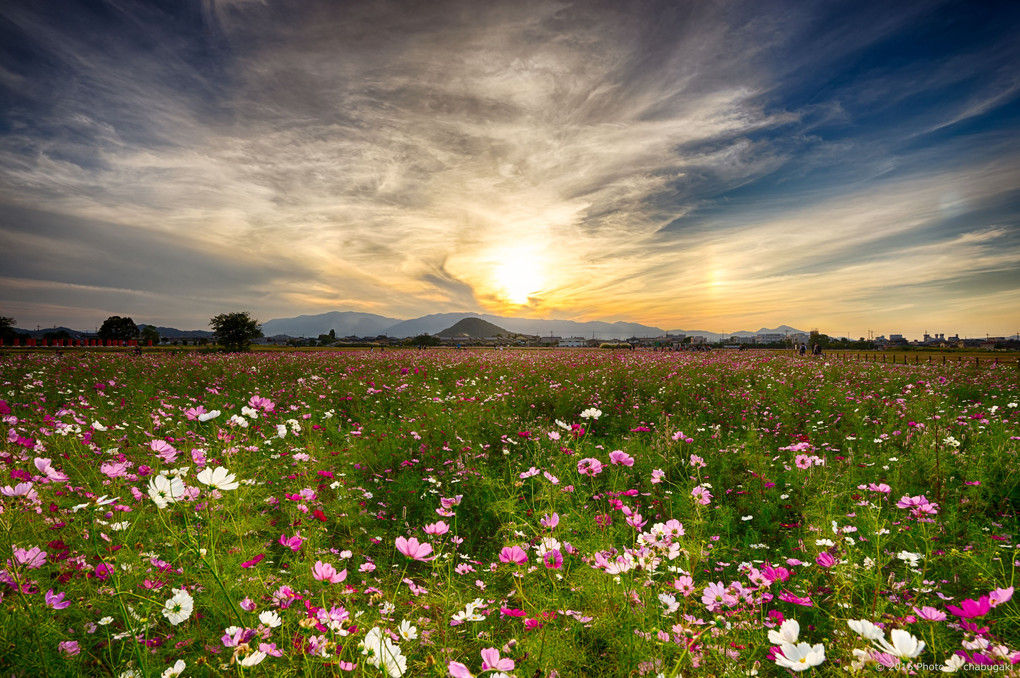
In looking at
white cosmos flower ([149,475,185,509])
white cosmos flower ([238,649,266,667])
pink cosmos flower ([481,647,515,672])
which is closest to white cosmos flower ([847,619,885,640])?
pink cosmos flower ([481,647,515,672])

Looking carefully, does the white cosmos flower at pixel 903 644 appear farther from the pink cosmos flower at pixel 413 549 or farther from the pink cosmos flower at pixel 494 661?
the pink cosmos flower at pixel 413 549

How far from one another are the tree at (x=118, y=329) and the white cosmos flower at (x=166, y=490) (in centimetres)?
9907

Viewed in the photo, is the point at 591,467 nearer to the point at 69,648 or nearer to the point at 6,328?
the point at 69,648

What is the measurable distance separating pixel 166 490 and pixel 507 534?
6.37 feet

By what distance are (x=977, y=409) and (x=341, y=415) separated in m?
10.7

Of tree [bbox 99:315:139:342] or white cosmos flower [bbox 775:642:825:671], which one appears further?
tree [bbox 99:315:139:342]

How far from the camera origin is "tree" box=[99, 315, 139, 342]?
2971 inches

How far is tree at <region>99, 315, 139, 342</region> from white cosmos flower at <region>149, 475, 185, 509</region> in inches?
3900

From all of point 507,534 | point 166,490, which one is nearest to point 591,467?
point 507,534

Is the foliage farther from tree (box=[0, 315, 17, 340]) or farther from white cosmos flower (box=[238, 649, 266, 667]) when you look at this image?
white cosmos flower (box=[238, 649, 266, 667])

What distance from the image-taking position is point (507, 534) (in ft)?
9.27

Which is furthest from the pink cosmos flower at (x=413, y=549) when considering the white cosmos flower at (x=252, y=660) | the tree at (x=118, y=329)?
the tree at (x=118, y=329)

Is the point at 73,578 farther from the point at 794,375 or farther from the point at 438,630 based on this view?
the point at 794,375

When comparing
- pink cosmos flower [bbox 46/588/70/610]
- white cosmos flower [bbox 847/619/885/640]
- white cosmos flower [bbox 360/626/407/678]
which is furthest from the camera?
pink cosmos flower [bbox 46/588/70/610]
